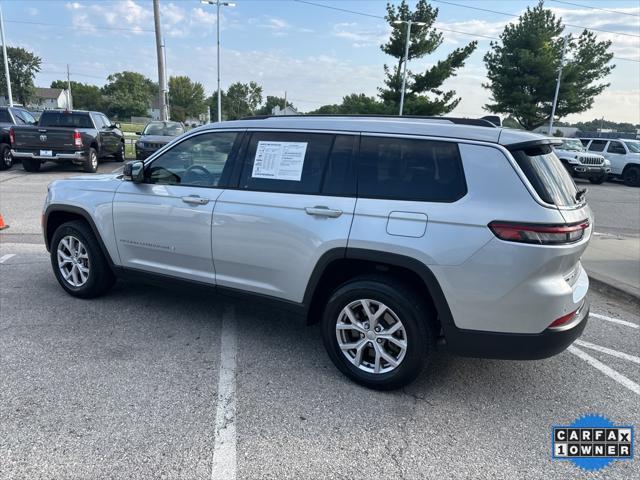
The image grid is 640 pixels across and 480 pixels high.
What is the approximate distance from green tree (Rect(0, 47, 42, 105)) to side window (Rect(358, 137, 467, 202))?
78.9 m

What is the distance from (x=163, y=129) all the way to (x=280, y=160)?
1510 centimetres

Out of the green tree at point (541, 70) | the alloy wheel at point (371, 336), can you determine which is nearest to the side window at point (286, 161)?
the alloy wheel at point (371, 336)

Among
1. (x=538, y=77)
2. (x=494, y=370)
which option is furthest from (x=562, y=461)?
(x=538, y=77)

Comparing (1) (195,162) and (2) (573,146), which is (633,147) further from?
(1) (195,162)

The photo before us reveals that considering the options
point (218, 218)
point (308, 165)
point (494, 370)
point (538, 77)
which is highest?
point (538, 77)

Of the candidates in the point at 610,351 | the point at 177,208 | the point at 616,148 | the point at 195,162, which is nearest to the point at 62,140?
the point at 195,162

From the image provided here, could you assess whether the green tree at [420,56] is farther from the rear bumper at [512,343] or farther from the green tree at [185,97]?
the green tree at [185,97]

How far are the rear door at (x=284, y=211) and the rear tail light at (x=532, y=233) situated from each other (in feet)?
3.10

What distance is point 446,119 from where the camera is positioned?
11.2 ft

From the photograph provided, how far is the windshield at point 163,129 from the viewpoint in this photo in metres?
16.8

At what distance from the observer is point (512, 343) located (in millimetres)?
2838

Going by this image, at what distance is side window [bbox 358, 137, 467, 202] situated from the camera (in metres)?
2.92

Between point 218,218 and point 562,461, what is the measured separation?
277cm

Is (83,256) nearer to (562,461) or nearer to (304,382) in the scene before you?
(304,382)
